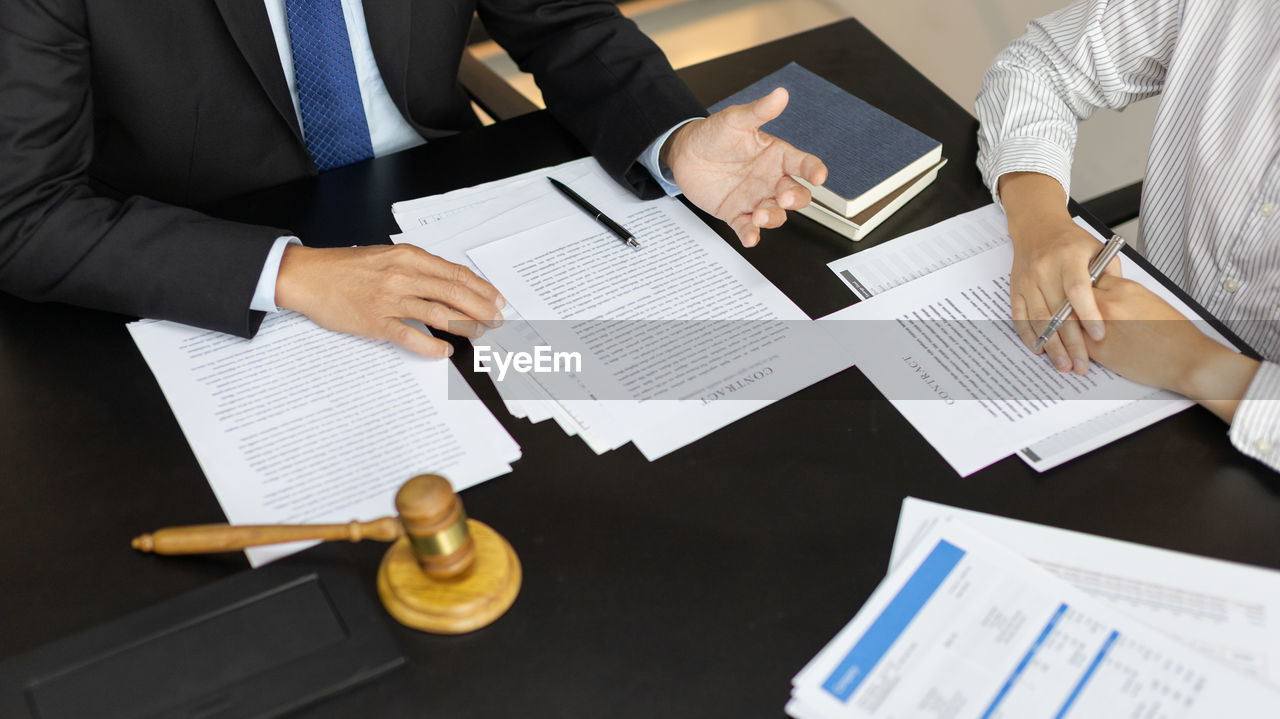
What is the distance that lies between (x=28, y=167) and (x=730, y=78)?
1.00 meters

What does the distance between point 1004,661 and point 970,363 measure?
15.4 inches

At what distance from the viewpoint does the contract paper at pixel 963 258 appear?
998 millimetres

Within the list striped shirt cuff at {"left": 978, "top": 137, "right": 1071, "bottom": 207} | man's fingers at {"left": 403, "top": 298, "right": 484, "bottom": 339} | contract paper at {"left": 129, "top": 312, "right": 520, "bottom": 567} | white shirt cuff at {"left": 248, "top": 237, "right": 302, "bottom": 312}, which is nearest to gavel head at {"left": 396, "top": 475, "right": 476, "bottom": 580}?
contract paper at {"left": 129, "top": 312, "right": 520, "bottom": 567}

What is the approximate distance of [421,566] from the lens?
84 centimetres

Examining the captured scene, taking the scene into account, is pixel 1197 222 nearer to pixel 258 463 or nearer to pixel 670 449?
pixel 670 449

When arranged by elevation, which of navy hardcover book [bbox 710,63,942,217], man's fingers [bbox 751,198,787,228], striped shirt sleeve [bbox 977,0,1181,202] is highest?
striped shirt sleeve [bbox 977,0,1181,202]

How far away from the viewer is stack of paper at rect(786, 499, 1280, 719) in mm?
767

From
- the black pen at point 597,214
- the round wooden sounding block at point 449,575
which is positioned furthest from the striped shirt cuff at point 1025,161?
the round wooden sounding block at point 449,575

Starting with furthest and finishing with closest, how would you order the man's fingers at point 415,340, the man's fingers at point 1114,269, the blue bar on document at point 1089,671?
1. the man's fingers at point 1114,269
2. the man's fingers at point 415,340
3. the blue bar on document at point 1089,671

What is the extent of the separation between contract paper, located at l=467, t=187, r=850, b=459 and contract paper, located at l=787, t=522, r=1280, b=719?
0.27 m

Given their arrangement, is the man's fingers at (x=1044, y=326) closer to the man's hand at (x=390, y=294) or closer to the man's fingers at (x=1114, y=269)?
the man's fingers at (x=1114, y=269)

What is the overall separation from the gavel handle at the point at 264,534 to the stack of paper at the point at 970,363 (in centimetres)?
56

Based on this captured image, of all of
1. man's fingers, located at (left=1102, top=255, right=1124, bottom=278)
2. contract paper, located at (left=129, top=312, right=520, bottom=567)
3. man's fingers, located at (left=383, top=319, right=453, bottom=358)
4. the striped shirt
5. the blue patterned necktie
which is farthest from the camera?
the blue patterned necktie

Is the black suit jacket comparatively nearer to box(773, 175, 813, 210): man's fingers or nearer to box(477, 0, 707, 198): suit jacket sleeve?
box(477, 0, 707, 198): suit jacket sleeve
